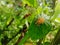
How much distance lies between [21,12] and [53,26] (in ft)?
0.52

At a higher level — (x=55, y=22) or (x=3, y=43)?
(x=55, y=22)

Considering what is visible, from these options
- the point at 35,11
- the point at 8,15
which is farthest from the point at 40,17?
the point at 8,15

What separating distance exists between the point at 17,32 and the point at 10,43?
4cm

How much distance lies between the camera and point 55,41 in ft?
1.54

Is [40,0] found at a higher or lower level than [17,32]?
higher

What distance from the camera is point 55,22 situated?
461mm

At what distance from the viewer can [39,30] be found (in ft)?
1.51

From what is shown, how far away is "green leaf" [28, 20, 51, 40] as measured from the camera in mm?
452

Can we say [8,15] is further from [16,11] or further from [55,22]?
[55,22]

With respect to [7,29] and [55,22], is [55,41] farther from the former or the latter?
[7,29]

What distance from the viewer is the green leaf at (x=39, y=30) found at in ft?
1.48

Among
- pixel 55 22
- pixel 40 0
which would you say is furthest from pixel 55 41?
pixel 40 0

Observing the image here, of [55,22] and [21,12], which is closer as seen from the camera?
[55,22]

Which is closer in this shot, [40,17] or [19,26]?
[40,17]
